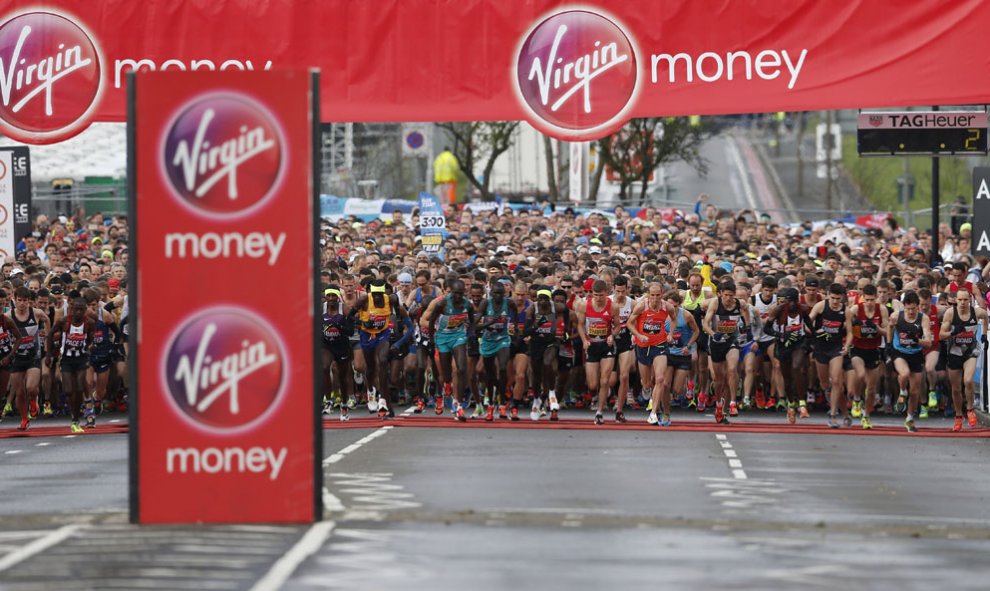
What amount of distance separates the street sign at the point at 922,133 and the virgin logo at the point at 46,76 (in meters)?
12.6

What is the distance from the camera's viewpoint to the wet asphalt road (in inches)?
395

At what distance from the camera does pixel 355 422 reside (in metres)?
22.4

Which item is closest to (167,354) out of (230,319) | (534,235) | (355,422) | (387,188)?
(230,319)

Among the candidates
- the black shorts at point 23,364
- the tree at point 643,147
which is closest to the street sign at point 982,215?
the black shorts at point 23,364

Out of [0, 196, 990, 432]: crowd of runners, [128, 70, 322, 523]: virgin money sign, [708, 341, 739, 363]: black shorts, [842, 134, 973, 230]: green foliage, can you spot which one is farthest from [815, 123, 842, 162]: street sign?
[128, 70, 322, 523]: virgin money sign

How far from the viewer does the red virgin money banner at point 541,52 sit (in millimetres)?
12617

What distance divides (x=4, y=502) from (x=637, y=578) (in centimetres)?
615

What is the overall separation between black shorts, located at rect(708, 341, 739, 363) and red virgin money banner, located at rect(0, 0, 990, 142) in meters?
9.96

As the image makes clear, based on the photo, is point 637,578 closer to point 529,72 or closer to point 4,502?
point 529,72

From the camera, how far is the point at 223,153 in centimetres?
1148

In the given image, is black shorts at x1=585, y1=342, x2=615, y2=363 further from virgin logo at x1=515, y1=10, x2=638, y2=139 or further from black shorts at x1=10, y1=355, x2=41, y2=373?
virgin logo at x1=515, y1=10, x2=638, y2=139

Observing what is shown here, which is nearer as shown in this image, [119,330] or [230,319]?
[230,319]

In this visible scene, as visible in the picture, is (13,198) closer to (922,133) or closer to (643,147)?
(922,133)

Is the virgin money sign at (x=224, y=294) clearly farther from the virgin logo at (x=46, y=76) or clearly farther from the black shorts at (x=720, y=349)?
the black shorts at (x=720, y=349)
